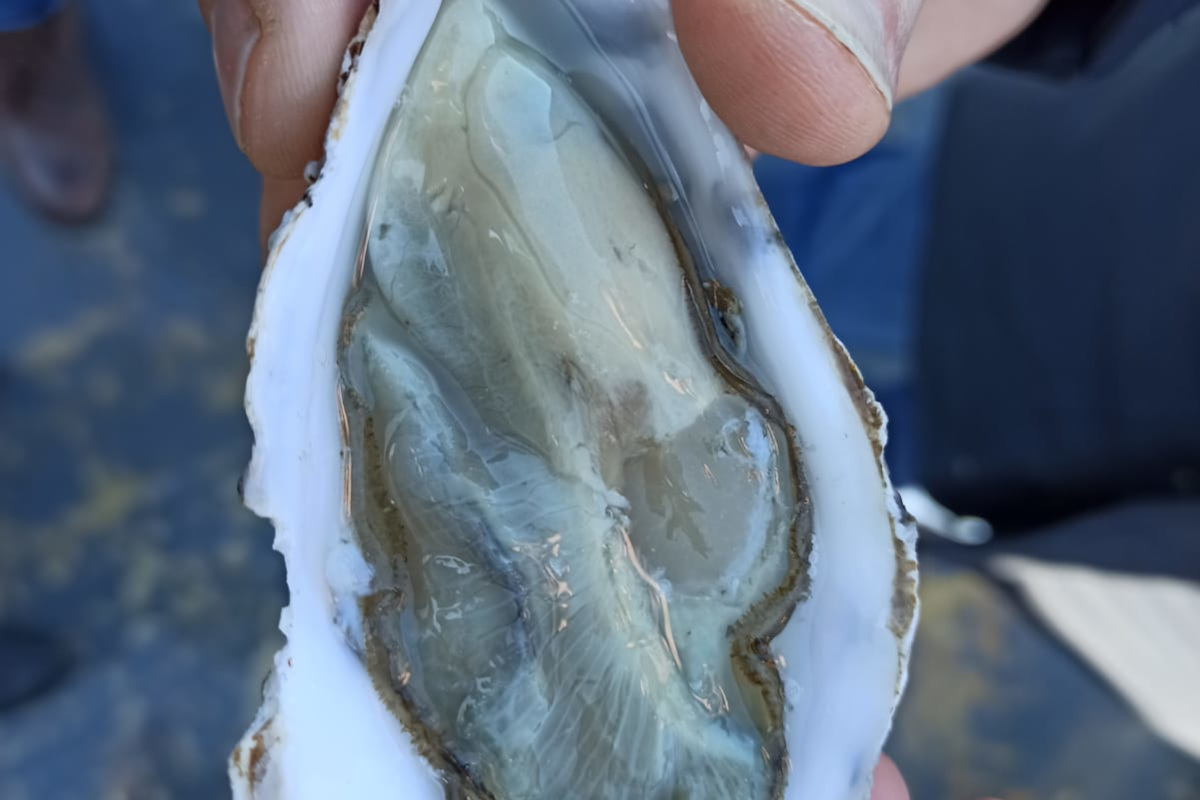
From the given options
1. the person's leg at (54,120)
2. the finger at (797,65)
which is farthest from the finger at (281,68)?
the person's leg at (54,120)

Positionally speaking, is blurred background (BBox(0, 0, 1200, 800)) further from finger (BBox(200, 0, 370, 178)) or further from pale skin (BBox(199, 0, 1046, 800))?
finger (BBox(200, 0, 370, 178))

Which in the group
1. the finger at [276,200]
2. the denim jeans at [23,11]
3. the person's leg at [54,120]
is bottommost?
the person's leg at [54,120]

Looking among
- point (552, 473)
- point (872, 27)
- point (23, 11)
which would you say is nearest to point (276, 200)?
point (552, 473)

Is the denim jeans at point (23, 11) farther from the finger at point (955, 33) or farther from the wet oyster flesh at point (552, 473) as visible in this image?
the finger at point (955, 33)

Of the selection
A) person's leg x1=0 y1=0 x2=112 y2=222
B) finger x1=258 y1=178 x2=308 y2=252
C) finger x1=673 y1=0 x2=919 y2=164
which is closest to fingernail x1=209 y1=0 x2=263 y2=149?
finger x1=258 y1=178 x2=308 y2=252

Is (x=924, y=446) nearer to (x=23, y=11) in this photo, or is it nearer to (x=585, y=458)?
(x=585, y=458)

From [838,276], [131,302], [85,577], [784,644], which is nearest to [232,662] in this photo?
[85,577]

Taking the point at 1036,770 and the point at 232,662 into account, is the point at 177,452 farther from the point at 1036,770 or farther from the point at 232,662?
the point at 1036,770
